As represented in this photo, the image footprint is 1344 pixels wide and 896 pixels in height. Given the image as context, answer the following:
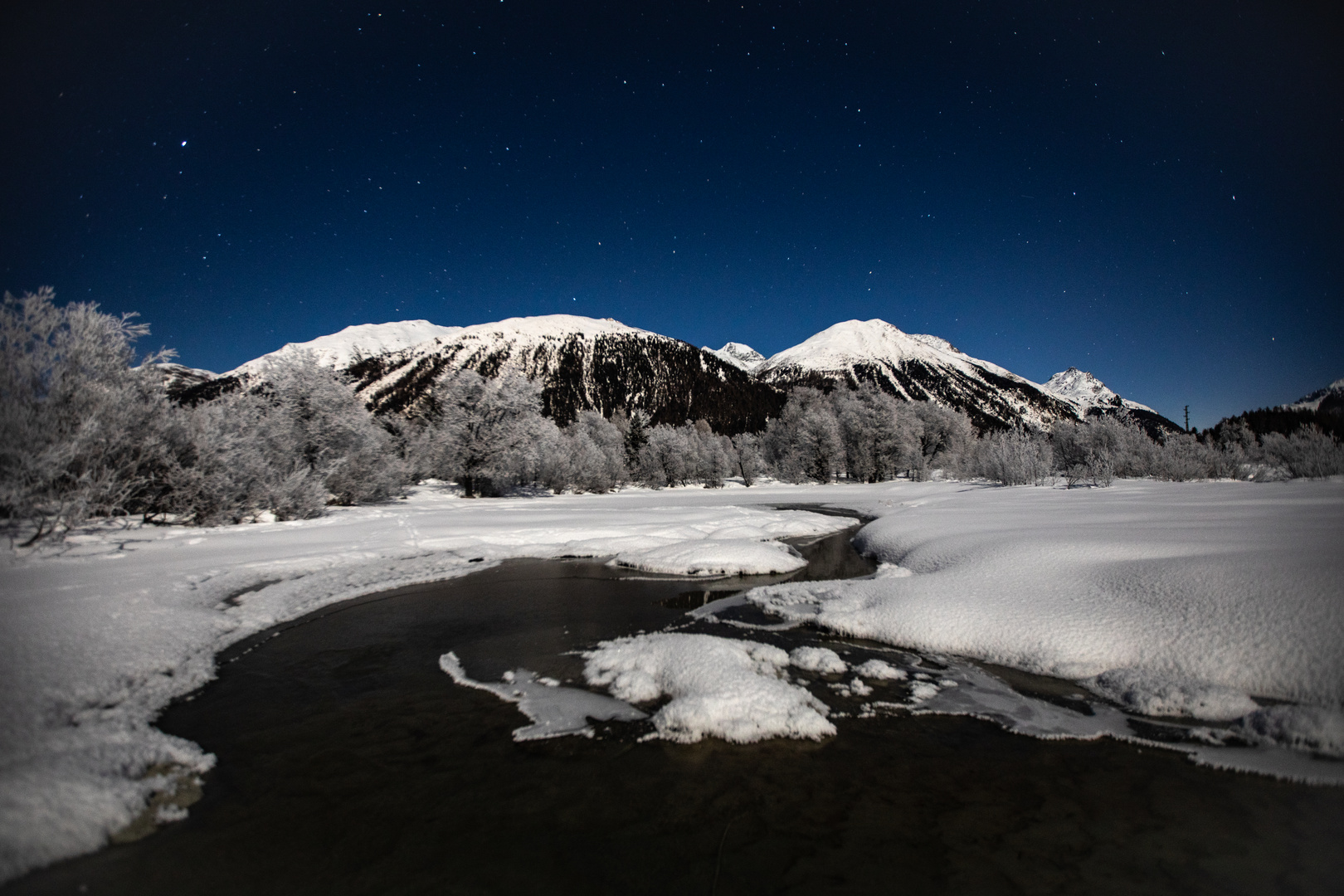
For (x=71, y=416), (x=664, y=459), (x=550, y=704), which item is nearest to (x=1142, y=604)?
(x=550, y=704)

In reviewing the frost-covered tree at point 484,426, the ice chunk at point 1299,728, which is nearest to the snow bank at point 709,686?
the ice chunk at point 1299,728

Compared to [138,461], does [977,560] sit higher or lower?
lower

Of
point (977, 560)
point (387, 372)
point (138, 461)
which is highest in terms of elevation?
point (387, 372)

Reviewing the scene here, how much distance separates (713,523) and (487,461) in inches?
814

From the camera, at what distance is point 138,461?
41.1ft

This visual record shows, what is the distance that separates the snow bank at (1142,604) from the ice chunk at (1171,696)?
0.01 metres

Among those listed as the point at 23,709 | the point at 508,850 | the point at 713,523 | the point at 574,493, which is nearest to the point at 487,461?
the point at 574,493

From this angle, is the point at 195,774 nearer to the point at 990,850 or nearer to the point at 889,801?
the point at 889,801

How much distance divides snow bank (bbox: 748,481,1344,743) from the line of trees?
51.5 ft

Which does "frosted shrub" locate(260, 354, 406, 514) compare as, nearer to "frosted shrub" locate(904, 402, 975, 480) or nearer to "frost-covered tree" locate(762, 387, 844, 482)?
"frost-covered tree" locate(762, 387, 844, 482)

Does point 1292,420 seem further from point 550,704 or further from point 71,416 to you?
point 71,416

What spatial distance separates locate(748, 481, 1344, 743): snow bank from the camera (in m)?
4.64

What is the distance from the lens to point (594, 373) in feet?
543

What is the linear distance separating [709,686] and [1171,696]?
4375mm
